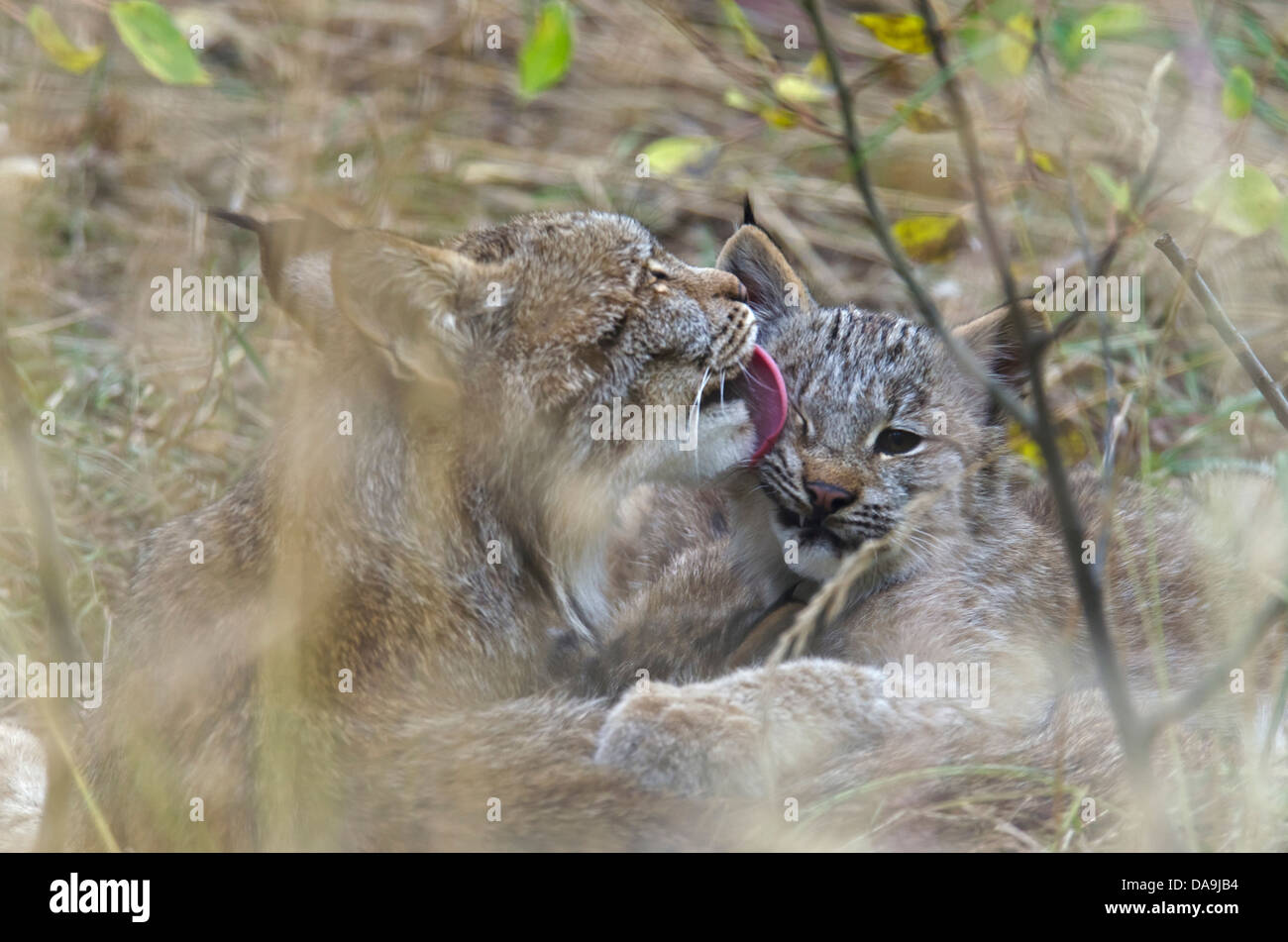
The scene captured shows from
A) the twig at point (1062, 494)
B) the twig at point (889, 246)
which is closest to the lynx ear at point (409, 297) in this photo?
the twig at point (889, 246)

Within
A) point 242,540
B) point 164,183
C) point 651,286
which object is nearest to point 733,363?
point 651,286

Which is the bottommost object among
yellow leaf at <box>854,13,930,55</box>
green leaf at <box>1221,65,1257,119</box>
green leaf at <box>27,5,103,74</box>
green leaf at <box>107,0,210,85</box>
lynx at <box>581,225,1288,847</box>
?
lynx at <box>581,225,1288,847</box>

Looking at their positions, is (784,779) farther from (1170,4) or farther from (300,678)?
(1170,4)

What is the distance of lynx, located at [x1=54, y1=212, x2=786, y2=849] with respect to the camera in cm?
344

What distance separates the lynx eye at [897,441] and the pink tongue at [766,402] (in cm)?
46

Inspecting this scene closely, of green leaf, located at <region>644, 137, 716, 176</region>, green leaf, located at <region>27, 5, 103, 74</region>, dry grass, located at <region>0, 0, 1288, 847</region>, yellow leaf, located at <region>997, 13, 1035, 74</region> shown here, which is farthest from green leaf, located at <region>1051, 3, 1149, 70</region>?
green leaf, located at <region>27, 5, 103, 74</region>

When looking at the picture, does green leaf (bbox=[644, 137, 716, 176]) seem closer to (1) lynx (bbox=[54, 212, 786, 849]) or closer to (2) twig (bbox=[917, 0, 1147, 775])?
(1) lynx (bbox=[54, 212, 786, 849])

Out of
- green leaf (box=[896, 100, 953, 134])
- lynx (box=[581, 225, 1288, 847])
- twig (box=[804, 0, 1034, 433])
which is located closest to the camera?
twig (box=[804, 0, 1034, 433])

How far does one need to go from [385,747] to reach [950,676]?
1780 millimetres

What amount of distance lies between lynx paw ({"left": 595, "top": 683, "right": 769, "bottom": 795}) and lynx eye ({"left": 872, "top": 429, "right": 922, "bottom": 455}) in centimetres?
139

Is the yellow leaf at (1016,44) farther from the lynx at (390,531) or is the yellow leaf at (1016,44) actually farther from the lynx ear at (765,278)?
the lynx ear at (765,278)

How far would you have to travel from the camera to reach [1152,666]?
4.59m

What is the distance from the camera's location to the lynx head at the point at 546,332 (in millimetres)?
3600
